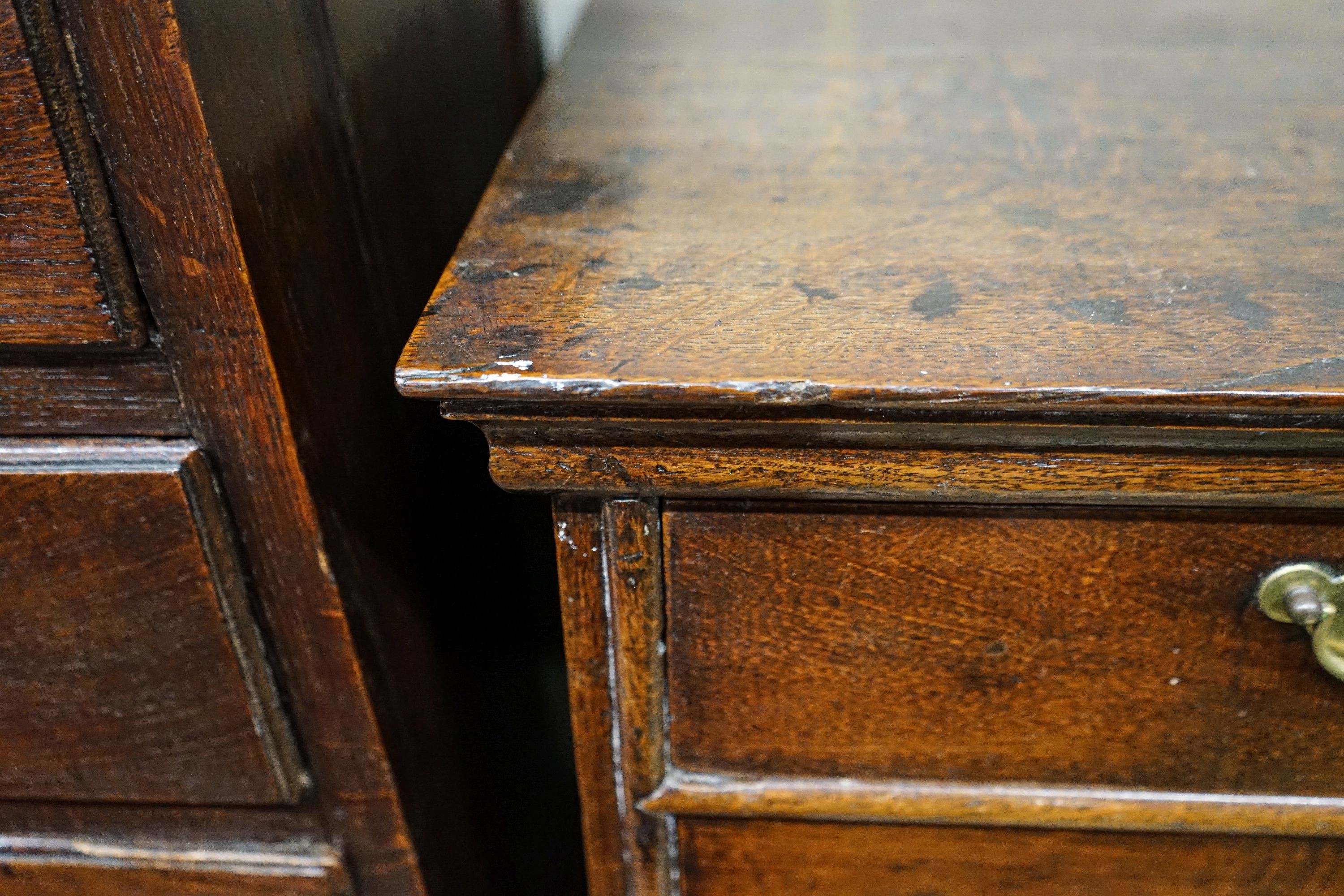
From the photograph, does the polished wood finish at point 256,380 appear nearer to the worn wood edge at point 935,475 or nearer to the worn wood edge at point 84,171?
the worn wood edge at point 84,171

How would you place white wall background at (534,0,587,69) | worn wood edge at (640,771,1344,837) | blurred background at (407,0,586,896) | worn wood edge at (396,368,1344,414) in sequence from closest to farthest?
worn wood edge at (396,368,1344,414)
worn wood edge at (640,771,1344,837)
blurred background at (407,0,586,896)
white wall background at (534,0,587,69)

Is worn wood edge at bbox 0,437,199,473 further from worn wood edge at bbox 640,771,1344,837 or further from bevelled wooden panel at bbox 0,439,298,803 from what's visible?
worn wood edge at bbox 640,771,1344,837

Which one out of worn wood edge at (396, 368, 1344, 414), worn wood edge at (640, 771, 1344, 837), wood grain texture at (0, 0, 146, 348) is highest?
wood grain texture at (0, 0, 146, 348)

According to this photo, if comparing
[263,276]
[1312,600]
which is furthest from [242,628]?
[1312,600]

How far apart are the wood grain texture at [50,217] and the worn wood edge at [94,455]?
41 mm

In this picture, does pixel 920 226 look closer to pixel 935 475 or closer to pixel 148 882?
pixel 935 475

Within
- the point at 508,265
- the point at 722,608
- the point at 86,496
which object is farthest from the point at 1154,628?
the point at 86,496

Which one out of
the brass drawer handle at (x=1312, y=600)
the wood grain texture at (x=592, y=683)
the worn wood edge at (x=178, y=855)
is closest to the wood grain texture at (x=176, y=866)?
the worn wood edge at (x=178, y=855)

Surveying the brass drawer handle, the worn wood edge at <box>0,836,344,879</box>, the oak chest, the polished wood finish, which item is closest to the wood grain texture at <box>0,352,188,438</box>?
the polished wood finish

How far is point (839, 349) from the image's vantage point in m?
0.30

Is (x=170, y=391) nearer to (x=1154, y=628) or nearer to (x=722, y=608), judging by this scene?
(x=722, y=608)

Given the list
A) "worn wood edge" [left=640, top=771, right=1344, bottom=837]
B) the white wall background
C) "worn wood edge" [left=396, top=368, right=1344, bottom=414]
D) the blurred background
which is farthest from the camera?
the white wall background

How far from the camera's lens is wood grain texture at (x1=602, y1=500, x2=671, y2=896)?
0.35 metres

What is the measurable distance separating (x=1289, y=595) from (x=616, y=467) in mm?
234
